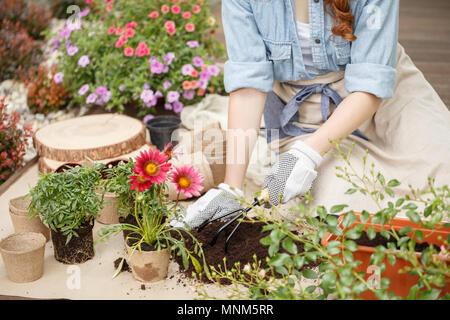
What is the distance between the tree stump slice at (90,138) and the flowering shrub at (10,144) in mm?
80

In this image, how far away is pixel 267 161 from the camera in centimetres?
244

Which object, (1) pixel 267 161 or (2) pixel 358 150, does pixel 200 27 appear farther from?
(2) pixel 358 150

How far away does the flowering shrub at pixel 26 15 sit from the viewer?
15.8 ft

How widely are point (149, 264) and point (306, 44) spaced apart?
0.97m

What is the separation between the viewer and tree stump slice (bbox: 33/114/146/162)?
94.1 inches

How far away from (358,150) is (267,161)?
565 millimetres

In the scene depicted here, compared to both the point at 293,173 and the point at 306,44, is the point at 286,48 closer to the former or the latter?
the point at 306,44

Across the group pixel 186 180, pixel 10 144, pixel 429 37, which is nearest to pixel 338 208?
pixel 186 180

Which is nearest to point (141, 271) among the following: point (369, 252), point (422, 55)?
point (369, 252)

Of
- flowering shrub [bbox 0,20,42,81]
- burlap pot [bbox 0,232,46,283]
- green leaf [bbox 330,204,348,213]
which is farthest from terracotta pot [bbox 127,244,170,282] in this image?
flowering shrub [bbox 0,20,42,81]

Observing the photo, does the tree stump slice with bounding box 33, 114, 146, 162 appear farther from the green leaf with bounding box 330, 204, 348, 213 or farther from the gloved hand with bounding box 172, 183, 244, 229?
the green leaf with bounding box 330, 204, 348, 213

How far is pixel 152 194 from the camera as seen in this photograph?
1.71 meters

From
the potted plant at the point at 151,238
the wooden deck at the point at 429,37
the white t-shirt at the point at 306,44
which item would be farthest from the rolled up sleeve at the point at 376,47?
the wooden deck at the point at 429,37
